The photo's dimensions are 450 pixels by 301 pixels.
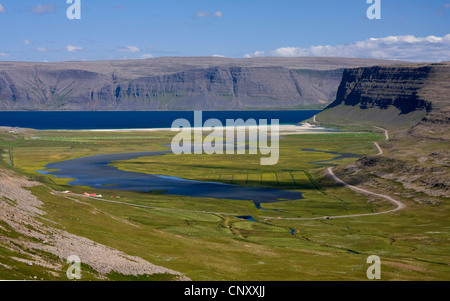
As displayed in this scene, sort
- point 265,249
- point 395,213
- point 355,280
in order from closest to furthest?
point 355,280 < point 265,249 < point 395,213

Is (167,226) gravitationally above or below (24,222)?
below

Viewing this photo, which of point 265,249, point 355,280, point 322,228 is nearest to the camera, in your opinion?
point 355,280
